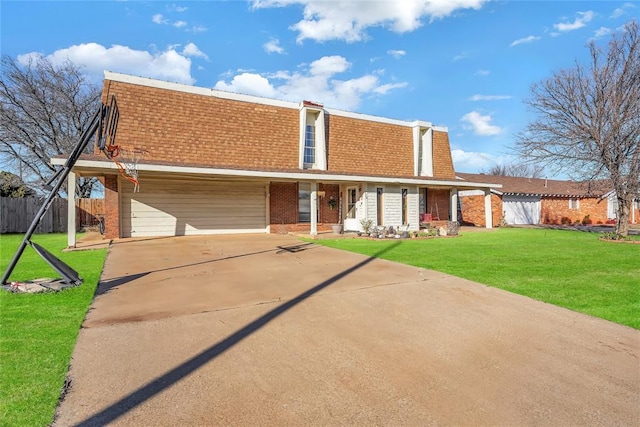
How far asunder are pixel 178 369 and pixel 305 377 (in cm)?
116

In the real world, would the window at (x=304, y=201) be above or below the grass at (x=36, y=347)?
above

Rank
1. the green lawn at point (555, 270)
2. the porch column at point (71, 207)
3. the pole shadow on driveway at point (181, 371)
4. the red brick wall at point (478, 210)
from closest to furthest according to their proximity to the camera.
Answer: the pole shadow on driveway at point (181, 371) → the green lawn at point (555, 270) → the porch column at point (71, 207) → the red brick wall at point (478, 210)

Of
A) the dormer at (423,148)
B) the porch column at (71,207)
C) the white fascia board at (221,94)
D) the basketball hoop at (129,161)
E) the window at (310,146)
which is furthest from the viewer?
the dormer at (423,148)

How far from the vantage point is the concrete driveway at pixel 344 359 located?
8.25 feet

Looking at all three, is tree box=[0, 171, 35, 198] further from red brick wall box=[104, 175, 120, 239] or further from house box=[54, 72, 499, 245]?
red brick wall box=[104, 175, 120, 239]

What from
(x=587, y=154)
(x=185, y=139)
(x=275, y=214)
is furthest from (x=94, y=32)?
(x=587, y=154)

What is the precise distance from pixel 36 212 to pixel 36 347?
20342 mm

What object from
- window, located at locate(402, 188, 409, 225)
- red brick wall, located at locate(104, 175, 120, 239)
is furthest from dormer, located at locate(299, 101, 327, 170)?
red brick wall, located at locate(104, 175, 120, 239)

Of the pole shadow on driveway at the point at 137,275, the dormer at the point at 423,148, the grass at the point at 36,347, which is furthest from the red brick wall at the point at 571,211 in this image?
the grass at the point at 36,347

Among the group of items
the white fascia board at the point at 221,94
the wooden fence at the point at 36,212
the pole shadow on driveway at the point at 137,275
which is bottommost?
the pole shadow on driveway at the point at 137,275

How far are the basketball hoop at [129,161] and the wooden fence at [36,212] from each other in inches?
355

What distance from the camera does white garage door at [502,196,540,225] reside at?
2675 cm

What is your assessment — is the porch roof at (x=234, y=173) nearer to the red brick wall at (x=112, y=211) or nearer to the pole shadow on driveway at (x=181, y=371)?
the red brick wall at (x=112, y=211)

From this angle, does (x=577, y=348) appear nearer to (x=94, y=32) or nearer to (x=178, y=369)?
(x=178, y=369)
